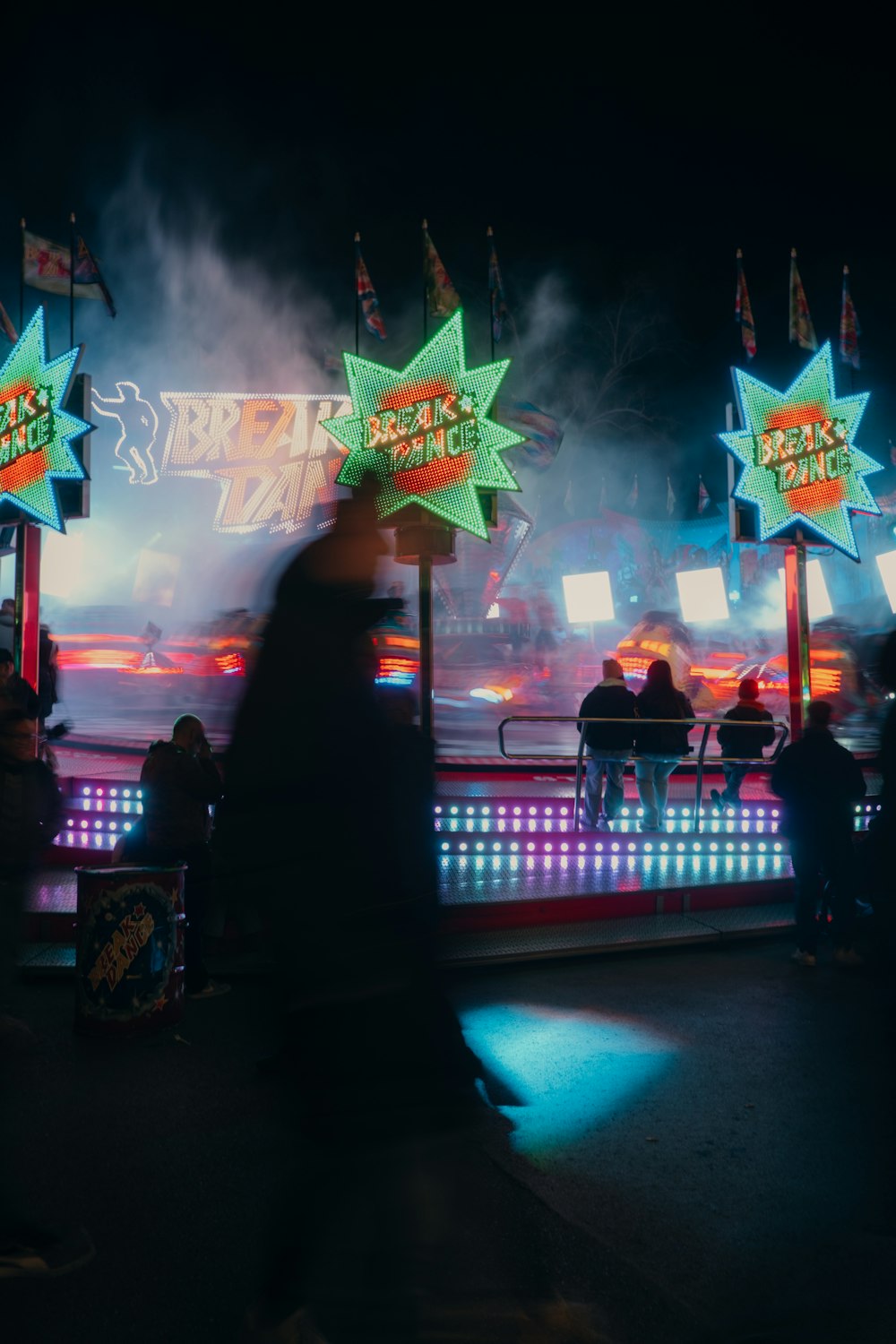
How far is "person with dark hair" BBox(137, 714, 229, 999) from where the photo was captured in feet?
19.5

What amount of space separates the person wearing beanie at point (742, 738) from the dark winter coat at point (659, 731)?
4.26 feet

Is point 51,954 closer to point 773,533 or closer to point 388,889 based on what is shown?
point 388,889

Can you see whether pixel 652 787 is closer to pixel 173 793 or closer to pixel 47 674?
pixel 173 793

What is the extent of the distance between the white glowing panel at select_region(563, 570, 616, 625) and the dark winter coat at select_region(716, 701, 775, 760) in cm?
1342

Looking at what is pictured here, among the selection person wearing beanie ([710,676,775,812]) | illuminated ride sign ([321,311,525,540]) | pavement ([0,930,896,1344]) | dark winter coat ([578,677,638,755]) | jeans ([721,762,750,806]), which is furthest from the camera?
jeans ([721,762,750,806])

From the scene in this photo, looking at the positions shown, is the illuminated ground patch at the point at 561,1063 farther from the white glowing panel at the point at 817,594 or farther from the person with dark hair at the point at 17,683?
the white glowing panel at the point at 817,594

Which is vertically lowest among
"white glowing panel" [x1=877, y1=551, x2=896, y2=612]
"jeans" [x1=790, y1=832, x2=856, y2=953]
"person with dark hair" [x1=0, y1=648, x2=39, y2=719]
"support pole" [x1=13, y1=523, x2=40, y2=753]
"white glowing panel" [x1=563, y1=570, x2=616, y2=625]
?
"jeans" [x1=790, y1=832, x2=856, y2=953]

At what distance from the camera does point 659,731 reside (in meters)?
9.74

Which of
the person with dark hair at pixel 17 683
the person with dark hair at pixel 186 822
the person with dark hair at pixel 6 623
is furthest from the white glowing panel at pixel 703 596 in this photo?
the person with dark hair at pixel 186 822

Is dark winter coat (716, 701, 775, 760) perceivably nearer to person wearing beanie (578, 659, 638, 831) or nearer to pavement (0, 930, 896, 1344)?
person wearing beanie (578, 659, 638, 831)

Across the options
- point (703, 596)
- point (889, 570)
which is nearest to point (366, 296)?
point (703, 596)

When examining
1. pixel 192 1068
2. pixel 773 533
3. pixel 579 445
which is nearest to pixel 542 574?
pixel 579 445

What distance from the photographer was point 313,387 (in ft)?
94.4

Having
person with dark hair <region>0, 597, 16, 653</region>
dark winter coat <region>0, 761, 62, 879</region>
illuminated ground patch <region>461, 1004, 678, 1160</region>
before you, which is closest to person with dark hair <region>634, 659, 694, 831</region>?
illuminated ground patch <region>461, 1004, 678, 1160</region>
